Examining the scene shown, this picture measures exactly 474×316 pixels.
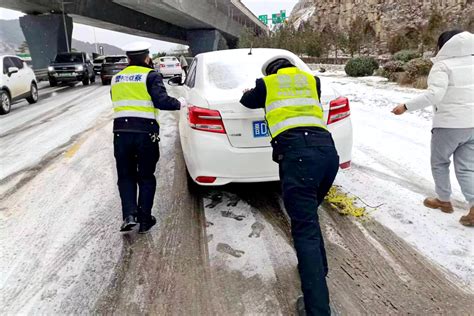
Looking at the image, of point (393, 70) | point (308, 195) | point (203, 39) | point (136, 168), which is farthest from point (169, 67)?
point (203, 39)

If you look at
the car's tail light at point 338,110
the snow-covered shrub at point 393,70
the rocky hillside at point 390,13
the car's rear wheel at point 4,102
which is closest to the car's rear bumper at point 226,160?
the car's tail light at point 338,110

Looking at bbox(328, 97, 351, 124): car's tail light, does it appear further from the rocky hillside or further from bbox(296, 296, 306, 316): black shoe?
the rocky hillside

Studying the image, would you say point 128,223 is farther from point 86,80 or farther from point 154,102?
point 86,80

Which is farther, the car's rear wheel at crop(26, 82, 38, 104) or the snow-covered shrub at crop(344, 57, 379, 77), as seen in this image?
the snow-covered shrub at crop(344, 57, 379, 77)

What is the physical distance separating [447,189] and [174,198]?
2.99 m

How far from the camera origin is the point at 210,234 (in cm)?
354

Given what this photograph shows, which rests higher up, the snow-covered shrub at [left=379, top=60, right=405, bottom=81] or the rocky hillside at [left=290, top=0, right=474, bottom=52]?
the rocky hillside at [left=290, top=0, right=474, bottom=52]

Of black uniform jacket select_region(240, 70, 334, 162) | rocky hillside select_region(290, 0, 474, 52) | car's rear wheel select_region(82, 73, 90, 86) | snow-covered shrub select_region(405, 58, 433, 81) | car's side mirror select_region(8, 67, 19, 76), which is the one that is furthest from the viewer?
rocky hillside select_region(290, 0, 474, 52)

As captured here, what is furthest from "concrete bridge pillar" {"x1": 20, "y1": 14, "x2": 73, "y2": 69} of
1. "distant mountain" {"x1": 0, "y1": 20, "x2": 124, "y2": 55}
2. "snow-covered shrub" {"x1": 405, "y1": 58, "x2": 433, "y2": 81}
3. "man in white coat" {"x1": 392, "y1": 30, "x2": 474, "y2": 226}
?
"distant mountain" {"x1": 0, "y1": 20, "x2": 124, "y2": 55}

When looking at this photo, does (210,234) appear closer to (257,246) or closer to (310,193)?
(257,246)

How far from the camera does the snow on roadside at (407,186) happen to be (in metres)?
3.13

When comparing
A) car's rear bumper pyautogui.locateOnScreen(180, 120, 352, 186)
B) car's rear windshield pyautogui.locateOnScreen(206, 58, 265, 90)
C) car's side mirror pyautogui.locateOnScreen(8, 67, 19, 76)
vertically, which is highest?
car's side mirror pyautogui.locateOnScreen(8, 67, 19, 76)

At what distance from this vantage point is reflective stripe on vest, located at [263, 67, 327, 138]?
2.39 meters

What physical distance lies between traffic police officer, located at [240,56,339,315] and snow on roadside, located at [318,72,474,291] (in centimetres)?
131
